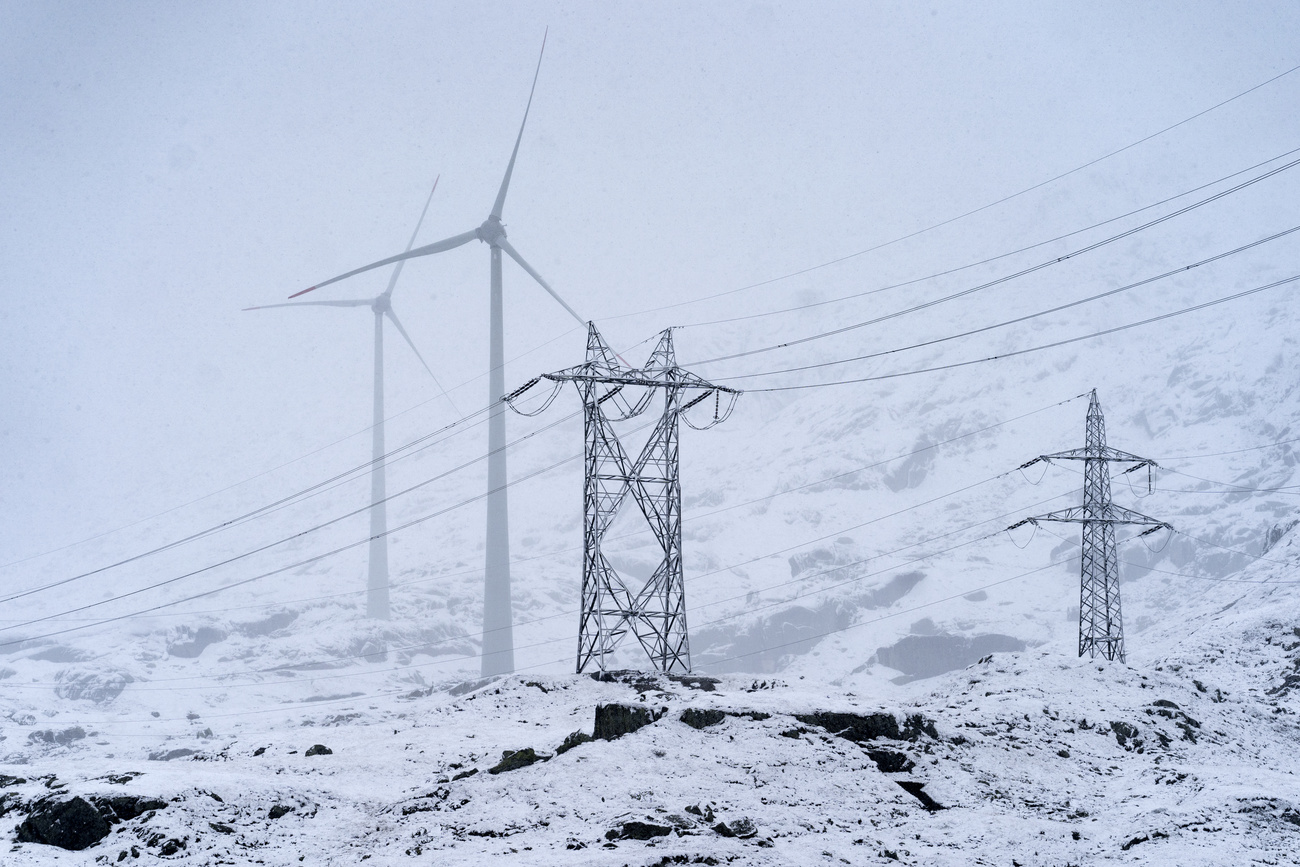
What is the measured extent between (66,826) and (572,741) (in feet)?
33.9

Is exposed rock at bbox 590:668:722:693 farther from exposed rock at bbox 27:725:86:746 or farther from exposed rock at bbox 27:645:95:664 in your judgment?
exposed rock at bbox 27:645:95:664

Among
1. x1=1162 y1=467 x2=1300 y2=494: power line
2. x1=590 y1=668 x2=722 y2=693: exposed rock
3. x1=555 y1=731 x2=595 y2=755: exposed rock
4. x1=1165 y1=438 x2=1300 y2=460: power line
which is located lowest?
x1=555 y1=731 x2=595 y2=755: exposed rock

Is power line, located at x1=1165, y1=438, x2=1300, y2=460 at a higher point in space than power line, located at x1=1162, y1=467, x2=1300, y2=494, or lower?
higher

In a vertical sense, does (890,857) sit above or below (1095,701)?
below

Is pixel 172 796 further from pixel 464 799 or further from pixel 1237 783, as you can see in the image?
pixel 1237 783

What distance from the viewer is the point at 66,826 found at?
1828 cm

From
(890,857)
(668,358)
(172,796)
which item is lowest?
(890,857)

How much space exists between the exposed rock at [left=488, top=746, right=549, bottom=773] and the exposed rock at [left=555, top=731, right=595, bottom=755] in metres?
0.44

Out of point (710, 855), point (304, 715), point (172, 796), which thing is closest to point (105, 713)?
point (304, 715)

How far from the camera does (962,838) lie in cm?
1798

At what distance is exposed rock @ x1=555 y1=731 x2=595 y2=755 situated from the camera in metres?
22.3

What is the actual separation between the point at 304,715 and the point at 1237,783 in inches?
3454

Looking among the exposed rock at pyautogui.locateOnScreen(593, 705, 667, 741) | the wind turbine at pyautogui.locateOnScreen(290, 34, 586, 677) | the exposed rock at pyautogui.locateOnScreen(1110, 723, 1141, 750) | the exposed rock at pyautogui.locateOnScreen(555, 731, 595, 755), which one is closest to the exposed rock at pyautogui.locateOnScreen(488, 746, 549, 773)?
the exposed rock at pyautogui.locateOnScreen(555, 731, 595, 755)

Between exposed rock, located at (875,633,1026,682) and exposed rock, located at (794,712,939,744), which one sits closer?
exposed rock, located at (794,712,939,744)
